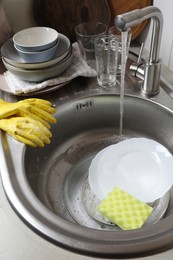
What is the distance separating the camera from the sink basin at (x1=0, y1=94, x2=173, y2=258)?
50 cm

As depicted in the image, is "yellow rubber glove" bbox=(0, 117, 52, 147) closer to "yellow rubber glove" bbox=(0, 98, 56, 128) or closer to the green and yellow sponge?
"yellow rubber glove" bbox=(0, 98, 56, 128)

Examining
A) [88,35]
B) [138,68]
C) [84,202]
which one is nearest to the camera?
[84,202]

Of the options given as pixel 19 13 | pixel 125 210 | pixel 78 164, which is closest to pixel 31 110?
pixel 78 164

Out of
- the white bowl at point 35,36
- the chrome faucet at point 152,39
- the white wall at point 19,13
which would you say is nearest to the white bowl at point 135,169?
the chrome faucet at point 152,39

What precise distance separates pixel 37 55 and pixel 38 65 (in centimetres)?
3

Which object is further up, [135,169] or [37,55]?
[37,55]

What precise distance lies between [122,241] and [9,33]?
0.72 m

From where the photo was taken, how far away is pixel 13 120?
2.28 ft

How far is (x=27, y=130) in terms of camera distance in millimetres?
679

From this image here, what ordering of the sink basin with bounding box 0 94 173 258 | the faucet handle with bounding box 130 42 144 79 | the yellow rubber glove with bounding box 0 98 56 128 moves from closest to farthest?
the sink basin with bounding box 0 94 173 258 < the yellow rubber glove with bounding box 0 98 56 128 < the faucet handle with bounding box 130 42 144 79

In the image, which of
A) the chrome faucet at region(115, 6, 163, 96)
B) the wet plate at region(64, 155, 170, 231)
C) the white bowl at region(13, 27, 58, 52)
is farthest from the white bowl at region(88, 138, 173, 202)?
the white bowl at region(13, 27, 58, 52)

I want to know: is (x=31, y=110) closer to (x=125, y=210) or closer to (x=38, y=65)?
(x=38, y=65)

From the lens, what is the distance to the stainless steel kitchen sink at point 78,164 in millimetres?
502

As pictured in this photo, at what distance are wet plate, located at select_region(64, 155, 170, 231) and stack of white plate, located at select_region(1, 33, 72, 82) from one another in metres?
0.26
